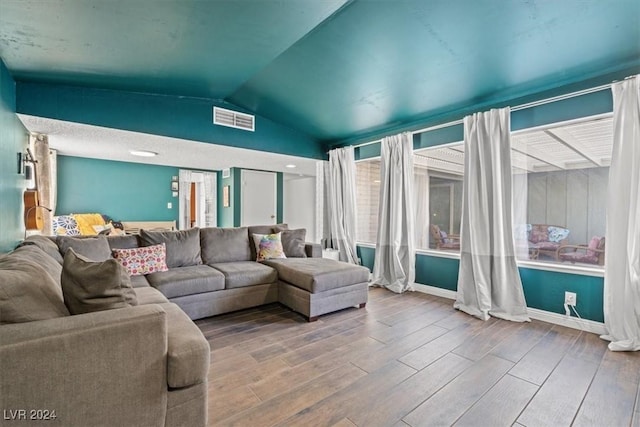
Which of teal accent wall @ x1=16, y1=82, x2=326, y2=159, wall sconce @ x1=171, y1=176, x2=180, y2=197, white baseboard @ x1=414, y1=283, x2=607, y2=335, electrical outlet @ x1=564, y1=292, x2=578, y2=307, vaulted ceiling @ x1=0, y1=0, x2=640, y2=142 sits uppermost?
vaulted ceiling @ x1=0, y1=0, x2=640, y2=142

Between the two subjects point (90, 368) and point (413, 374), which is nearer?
point (90, 368)

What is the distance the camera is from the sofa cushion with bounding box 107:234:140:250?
2973 mm

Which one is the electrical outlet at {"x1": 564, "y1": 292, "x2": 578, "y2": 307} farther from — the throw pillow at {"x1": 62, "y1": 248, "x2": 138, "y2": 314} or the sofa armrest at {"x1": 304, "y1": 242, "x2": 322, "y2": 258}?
the throw pillow at {"x1": 62, "y1": 248, "x2": 138, "y2": 314}

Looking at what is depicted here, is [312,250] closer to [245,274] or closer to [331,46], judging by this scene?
[245,274]

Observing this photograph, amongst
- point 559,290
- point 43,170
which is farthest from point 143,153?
point 559,290

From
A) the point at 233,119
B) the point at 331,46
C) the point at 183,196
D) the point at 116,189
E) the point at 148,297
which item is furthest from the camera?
the point at 183,196

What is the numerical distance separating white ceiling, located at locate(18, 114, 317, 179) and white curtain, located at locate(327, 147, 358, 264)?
1.70 ft

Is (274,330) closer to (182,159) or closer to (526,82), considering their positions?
(526,82)

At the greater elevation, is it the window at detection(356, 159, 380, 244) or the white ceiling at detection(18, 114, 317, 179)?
the white ceiling at detection(18, 114, 317, 179)

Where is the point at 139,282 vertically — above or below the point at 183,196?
below

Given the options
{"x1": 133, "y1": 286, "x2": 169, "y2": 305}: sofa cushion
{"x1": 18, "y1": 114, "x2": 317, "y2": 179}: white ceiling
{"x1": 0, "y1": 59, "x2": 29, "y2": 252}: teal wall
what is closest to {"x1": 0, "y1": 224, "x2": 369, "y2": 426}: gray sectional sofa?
{"x1": 133, "y1": 286, "x2": 169, "y2": 305}: sofa cushion

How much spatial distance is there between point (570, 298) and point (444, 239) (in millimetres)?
1387

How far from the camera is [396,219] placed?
13.2 feet

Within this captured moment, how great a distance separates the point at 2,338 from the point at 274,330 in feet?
6.24
